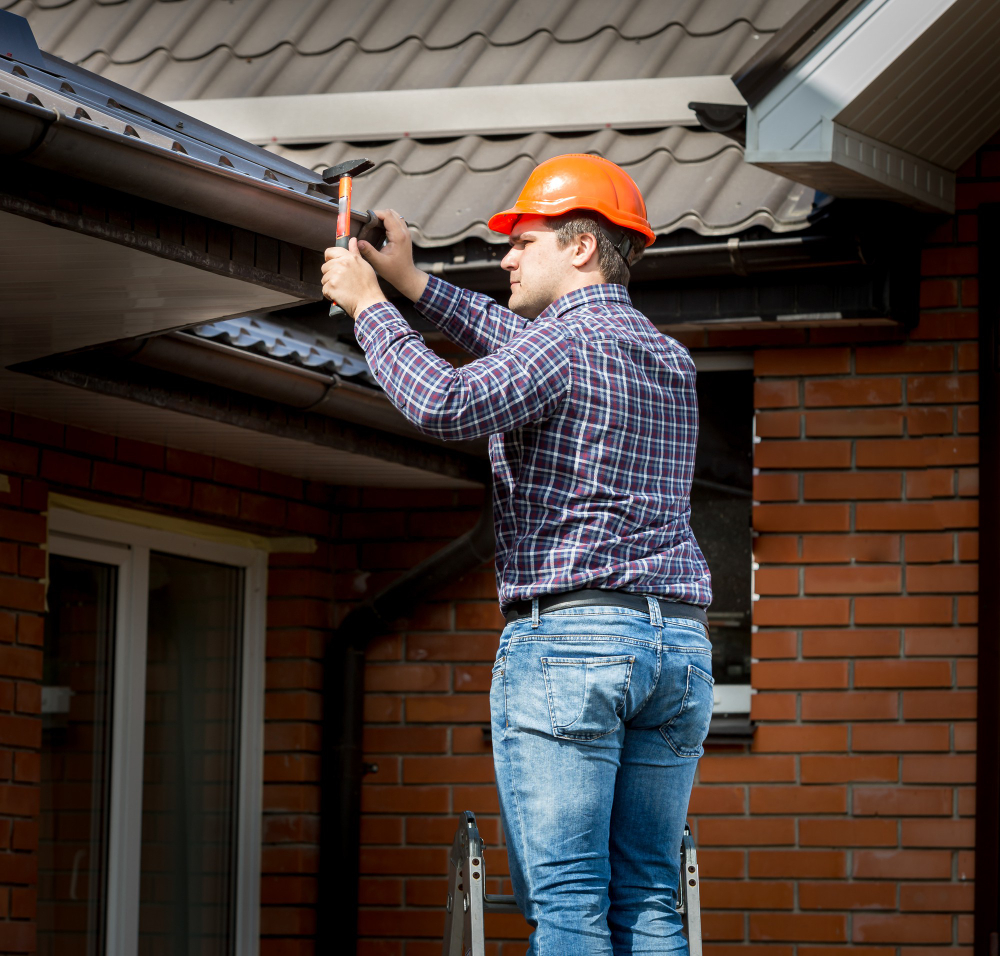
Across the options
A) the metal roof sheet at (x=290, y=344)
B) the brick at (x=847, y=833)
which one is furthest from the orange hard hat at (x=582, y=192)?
the brick at (x=847, y=833)

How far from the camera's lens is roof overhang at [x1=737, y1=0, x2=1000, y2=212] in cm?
420

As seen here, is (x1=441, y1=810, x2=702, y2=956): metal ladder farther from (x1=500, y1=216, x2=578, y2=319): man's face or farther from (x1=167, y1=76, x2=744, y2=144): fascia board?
(x1=167, y1=76, x2=744, y2=144): fascia board

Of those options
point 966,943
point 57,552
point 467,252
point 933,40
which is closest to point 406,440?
point 467,252

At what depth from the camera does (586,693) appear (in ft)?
8.78

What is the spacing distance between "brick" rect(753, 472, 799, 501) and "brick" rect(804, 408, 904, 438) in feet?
0.46

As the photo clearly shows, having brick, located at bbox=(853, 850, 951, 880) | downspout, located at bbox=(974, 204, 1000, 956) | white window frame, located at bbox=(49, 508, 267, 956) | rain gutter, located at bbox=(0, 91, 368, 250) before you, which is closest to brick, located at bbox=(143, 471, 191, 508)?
white window frame, located at bbox=(49, 508, 267, 956)

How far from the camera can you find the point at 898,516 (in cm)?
485

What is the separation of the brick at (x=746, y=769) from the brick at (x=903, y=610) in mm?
510

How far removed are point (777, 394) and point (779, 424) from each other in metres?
0.10

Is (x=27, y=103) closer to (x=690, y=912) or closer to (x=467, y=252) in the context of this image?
(x=690, y=912)

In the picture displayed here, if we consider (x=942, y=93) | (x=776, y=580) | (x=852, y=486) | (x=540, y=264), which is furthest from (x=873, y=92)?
(x=540, y=264)

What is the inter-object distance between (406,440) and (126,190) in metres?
2.20

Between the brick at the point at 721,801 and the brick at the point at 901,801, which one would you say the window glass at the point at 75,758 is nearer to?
the brick at the point at 721,801

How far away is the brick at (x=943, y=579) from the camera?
4770mm
